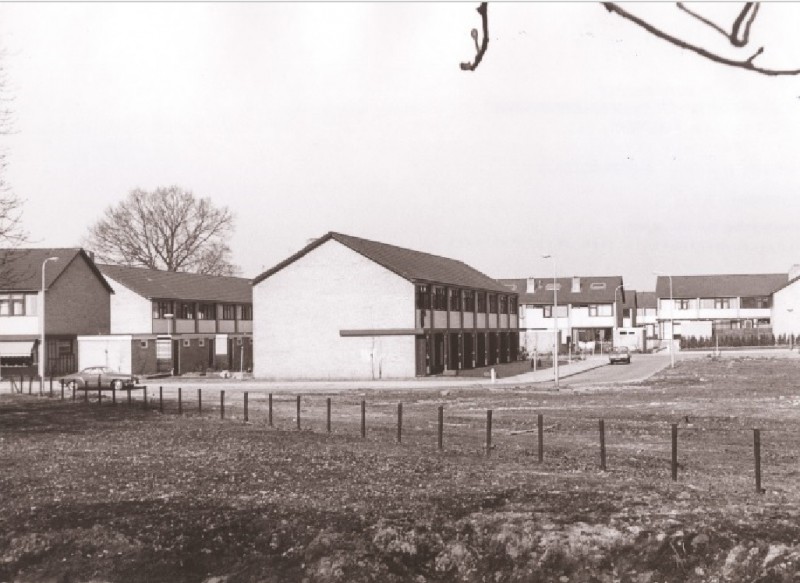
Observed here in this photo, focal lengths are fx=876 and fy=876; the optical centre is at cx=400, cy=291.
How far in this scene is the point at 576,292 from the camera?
348 feet

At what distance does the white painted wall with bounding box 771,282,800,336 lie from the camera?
101m

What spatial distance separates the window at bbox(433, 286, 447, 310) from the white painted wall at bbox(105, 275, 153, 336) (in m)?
21.4

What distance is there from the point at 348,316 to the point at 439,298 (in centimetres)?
697

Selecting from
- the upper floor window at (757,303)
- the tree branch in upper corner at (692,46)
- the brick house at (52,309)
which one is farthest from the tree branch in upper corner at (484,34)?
the upper floor window at (757,303)

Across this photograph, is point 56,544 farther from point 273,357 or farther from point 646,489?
point 273,357

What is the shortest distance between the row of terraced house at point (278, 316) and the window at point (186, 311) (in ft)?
0.33

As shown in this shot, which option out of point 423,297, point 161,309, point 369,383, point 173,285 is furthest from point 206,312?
point 369,383

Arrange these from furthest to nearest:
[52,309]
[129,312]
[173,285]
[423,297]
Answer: [173,285] → [129,312] → [52,309] → [423,297]

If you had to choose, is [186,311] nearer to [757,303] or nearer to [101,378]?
[101,378]

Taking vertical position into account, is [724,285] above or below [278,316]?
above

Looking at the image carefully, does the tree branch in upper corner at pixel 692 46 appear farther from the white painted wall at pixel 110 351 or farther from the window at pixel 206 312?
the window at pixel 206 312

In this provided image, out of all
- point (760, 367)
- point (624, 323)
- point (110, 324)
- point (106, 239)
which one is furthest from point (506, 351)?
point (624, 323)

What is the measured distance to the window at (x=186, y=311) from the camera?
216 feet

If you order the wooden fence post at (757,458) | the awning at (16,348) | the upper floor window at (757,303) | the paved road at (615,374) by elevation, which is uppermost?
the upper floor window at (757,303)
